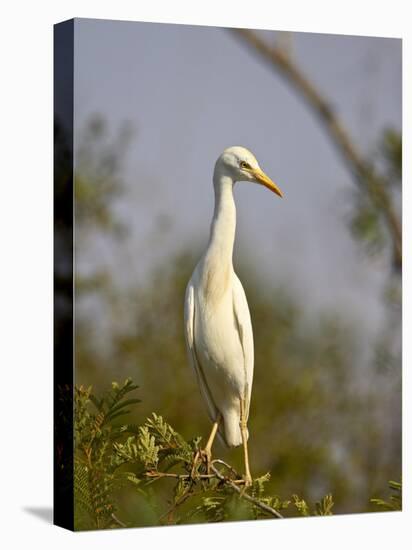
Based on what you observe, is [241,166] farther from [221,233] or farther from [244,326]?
[244,326]

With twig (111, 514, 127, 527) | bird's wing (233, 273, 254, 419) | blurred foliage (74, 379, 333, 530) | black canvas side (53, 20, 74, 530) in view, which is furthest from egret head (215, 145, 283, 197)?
twig (111, 514, 127, 527)

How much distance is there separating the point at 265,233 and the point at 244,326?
0.50m

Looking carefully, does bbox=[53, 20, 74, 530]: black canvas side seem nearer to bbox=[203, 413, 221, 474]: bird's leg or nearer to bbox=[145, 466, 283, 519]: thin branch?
bbox=[145, 466, 283, 519]: thin branch

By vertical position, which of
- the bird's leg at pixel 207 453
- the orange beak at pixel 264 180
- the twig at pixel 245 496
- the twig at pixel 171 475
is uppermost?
the orange beak at pixel 264 180

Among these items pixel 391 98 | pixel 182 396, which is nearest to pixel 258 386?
pixel 182 396

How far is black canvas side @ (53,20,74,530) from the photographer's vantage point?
23.1 feet

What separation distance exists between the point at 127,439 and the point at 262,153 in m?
1.59

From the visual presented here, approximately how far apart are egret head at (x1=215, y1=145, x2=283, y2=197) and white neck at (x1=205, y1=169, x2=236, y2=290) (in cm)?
4

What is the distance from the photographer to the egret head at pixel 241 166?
745 centimetres

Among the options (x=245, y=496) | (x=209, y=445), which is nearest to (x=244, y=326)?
(x=209, y=445)

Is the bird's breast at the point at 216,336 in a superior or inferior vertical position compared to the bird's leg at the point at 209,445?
superior

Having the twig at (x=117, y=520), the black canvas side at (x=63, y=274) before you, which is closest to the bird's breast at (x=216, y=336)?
the black canvas side at (x=63, y=274)

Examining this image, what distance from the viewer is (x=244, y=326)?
24.4 feet

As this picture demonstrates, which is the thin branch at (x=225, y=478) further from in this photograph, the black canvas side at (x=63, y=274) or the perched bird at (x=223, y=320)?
the black canvas side at (x=63, y=274)
